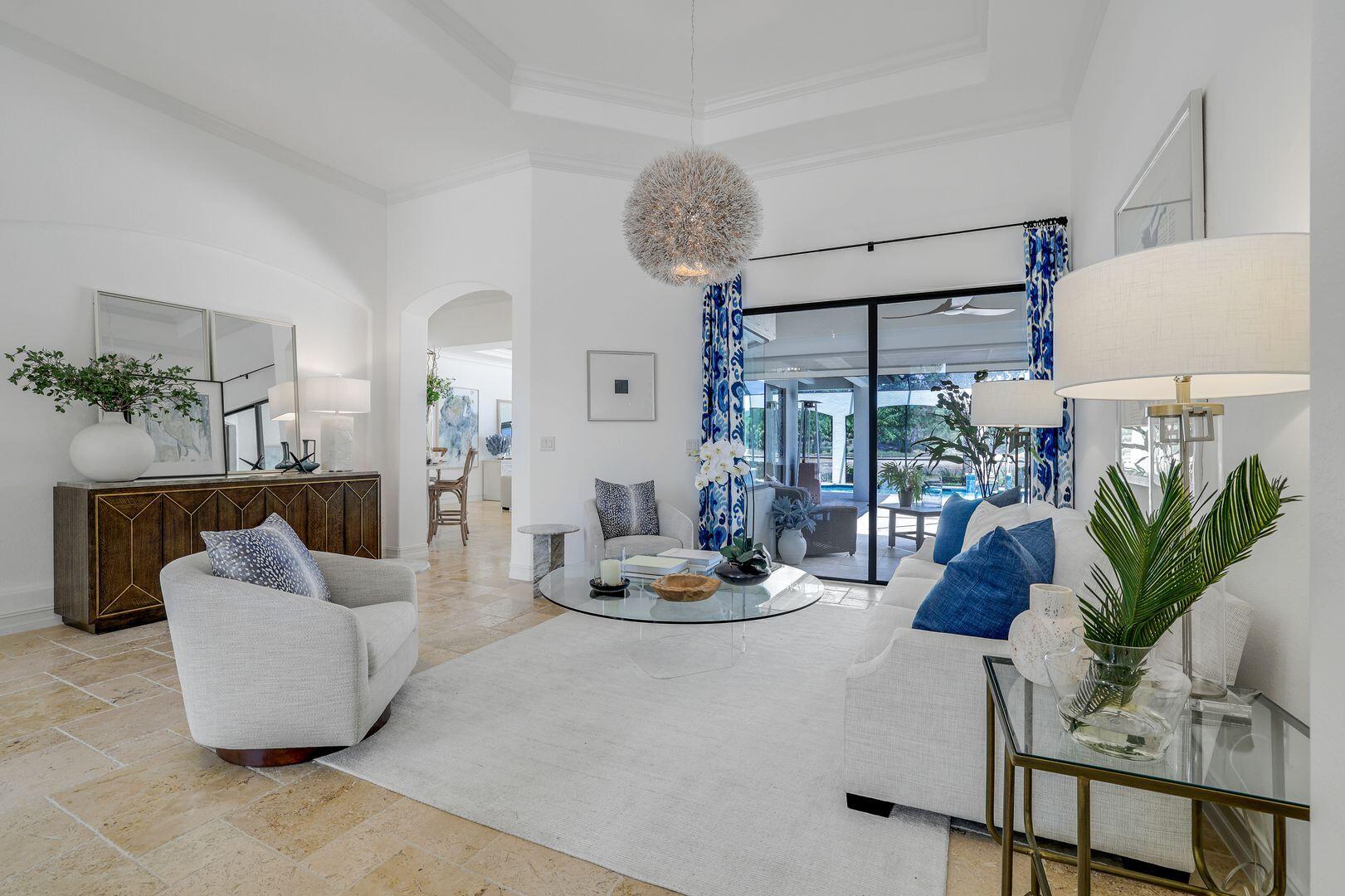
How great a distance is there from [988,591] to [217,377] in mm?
5204

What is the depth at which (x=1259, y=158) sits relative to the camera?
1665 millimetres

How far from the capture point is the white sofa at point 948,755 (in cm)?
163

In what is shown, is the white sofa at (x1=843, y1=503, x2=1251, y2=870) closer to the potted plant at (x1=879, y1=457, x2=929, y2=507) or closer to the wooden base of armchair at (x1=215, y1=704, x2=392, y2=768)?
the wooden base of armchair at (x1=215, y1=704, x2=392, y2=768)

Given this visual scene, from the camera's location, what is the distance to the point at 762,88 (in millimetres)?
4578

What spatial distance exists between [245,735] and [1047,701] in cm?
247

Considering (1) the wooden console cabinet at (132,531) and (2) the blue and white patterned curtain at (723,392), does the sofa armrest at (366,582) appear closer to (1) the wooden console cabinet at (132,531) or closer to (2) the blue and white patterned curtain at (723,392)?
(1) the wooden console cabinet at (132,531)

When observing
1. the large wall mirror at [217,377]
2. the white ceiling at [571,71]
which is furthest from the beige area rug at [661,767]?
the white ceiling at [571,71]

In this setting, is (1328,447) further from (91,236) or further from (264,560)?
(91,236)

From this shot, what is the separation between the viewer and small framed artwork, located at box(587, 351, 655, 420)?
5.27 meters

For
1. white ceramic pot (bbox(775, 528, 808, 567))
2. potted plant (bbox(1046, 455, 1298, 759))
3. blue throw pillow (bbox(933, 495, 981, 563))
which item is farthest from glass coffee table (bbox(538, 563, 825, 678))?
white ceramic pot (bbox(775, 528, 808, 567))

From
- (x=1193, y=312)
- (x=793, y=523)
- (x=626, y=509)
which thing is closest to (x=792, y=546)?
(x=793, y=523)

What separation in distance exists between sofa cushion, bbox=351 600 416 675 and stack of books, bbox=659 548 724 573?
138 cm

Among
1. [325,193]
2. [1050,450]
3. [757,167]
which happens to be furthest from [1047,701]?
[325,193]

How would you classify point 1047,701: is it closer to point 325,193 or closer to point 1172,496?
point 1172,496
